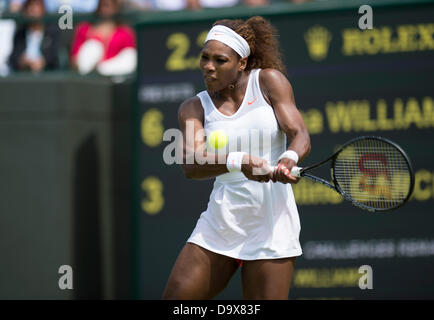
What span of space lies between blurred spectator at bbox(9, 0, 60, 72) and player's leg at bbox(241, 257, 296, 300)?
378 centimetres

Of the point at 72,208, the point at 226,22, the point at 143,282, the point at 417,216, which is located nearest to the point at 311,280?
the point at 417,216

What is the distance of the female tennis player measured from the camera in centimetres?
388

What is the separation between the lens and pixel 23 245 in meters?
6.58

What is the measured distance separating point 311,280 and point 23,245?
90.9 inches

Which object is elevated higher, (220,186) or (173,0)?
(173,0)

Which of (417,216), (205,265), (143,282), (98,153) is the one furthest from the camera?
(98,153)

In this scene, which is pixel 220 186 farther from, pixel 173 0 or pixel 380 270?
pixel 173 0

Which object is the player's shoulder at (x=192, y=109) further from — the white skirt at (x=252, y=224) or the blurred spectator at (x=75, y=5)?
the blurred spectator at (x=75, y=5)

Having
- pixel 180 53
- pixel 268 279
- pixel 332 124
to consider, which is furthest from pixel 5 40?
pixel 268 279

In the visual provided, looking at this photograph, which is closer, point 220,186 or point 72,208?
point 220,186

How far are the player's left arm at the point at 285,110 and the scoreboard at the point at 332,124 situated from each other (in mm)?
1908

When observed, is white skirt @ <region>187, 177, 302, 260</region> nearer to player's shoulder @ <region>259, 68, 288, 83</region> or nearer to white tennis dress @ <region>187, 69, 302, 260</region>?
white tennis dress @ <region>187, 69, 302, 260</region>

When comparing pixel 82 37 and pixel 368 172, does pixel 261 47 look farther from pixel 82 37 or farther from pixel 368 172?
pixel 82 37

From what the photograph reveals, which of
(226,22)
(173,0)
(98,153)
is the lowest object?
(98,153)
